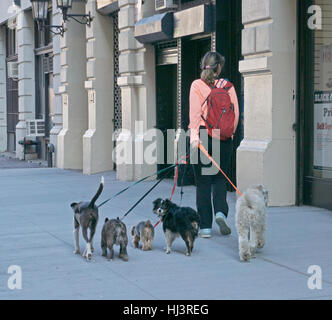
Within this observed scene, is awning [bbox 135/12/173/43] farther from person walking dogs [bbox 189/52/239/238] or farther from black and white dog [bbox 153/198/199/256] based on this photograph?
black and white dog [bbox 153/198/199/256]

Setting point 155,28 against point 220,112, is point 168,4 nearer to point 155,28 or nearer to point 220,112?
point 155,28

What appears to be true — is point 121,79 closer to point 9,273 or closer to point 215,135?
point 215,135

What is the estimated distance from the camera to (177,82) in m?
13.8

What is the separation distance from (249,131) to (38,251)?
4.16 metres

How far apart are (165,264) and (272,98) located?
405cm

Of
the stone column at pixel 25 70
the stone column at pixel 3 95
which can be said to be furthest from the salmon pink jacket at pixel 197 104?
the stone column at pixel 3 95

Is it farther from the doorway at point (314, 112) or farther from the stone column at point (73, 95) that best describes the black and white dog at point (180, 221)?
the stone column at point (73, 95)

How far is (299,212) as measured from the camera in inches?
376

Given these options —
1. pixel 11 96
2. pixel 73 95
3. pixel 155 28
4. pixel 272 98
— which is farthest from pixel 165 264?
pixel 11 96

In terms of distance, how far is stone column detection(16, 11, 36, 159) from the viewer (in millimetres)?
23516

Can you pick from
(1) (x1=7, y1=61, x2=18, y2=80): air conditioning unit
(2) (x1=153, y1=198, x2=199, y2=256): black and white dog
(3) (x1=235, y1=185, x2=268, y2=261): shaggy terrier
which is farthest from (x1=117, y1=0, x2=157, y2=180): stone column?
(1) (x1=7, y1=61, x2=18, y2=80): air conditioning unit

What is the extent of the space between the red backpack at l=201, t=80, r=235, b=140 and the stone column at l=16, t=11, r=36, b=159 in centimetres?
1690

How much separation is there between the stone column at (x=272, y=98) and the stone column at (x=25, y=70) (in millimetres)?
14597

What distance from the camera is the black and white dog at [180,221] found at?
268 inches
